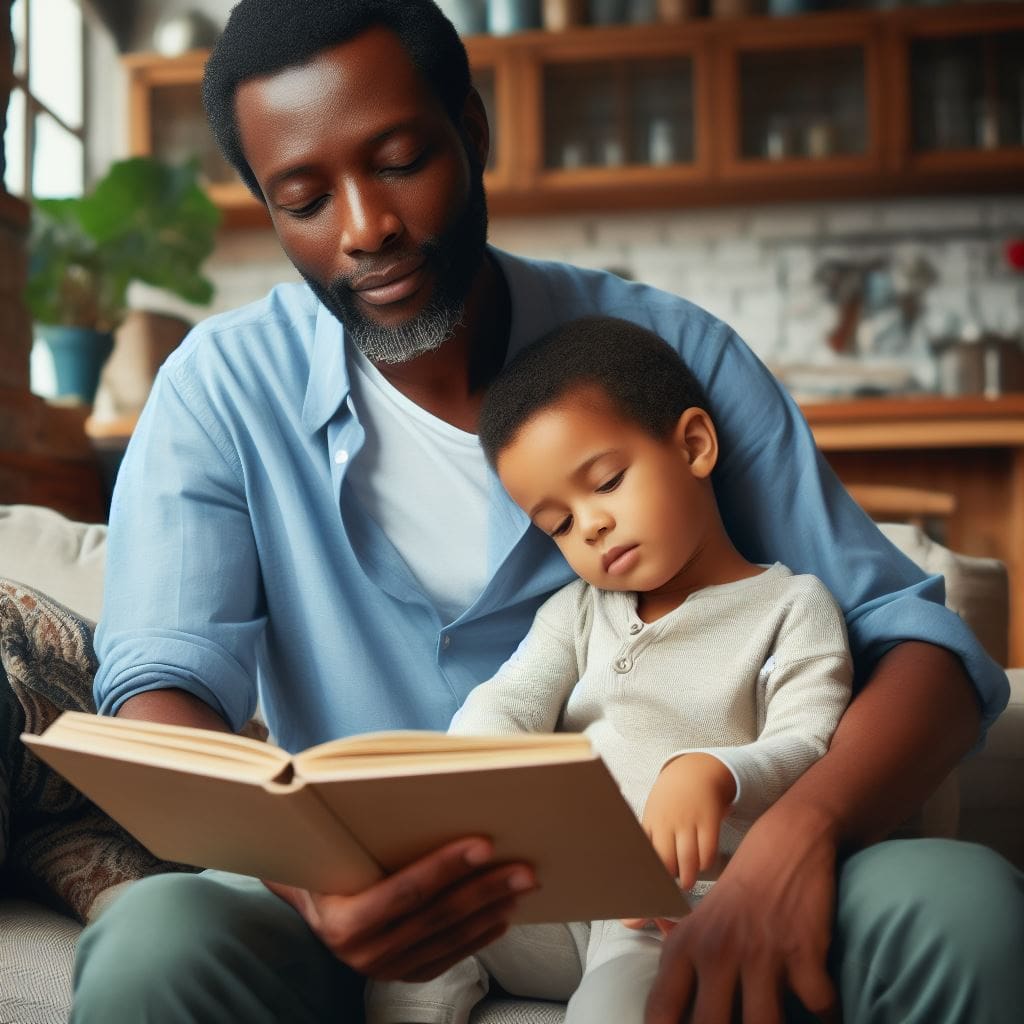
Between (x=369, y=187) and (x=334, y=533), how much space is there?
1.14ft

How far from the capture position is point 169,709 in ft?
3.74

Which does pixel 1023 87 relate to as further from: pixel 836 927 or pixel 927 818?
pixel 836 927

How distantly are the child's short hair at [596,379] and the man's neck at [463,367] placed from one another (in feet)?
0.27

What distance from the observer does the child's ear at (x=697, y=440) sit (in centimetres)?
127

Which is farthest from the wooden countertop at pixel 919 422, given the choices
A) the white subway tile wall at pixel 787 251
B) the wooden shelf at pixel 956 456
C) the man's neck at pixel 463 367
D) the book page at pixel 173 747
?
the book page at pixel 173 747

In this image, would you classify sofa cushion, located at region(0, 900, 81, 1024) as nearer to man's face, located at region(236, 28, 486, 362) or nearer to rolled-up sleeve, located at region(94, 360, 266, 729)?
rolled-up sleeve, located at region(94, 360, 266, 729)

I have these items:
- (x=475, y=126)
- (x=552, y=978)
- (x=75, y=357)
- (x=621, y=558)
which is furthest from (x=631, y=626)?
(x=75, y=357)

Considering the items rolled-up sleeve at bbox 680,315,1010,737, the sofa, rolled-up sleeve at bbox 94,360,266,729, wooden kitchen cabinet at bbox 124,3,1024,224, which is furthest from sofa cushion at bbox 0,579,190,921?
wooden kitchen cabinet at bbox 124,3,1024,224

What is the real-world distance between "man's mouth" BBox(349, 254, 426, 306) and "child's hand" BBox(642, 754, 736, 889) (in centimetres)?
55

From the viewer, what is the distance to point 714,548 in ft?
4.14

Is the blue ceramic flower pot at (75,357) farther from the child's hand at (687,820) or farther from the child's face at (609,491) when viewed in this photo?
the child's hand at (687,820)

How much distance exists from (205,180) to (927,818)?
4.19 meters

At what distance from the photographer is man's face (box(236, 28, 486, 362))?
1.23 m

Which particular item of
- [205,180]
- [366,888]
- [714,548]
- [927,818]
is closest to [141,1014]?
[366,888]
